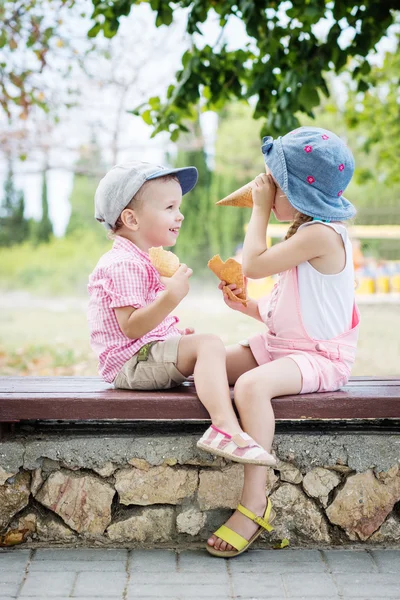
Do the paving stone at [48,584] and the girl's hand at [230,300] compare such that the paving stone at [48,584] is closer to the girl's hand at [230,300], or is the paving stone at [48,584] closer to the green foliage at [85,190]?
the girl's hand at [230,300]

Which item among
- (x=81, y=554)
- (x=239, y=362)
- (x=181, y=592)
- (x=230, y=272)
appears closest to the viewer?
(x=181, y=592)

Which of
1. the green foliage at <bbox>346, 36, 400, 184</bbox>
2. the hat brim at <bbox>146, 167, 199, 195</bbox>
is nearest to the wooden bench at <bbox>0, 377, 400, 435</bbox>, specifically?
the hat brim at <bbox>146, 167, 199, 195</bbox>

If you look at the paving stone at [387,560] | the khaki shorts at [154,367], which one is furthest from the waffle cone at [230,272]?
the paving stone at [387,560]

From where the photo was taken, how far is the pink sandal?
2693 mm

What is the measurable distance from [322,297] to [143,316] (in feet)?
2.35

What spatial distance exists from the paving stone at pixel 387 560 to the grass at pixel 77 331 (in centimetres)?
512

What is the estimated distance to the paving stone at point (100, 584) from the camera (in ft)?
8.46

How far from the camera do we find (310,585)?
2.64 m

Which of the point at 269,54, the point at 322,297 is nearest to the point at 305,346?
the point at 322,297

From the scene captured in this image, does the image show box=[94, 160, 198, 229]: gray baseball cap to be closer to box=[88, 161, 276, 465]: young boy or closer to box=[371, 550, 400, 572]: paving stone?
box=[88, 161, 276, 465]: young boy

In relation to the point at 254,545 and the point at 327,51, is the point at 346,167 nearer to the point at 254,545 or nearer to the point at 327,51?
the point at 254,545

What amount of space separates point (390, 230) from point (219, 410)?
1269 centimetres

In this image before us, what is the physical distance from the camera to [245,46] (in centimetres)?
559

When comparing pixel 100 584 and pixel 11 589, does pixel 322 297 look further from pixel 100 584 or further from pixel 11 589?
pixel 11 589
